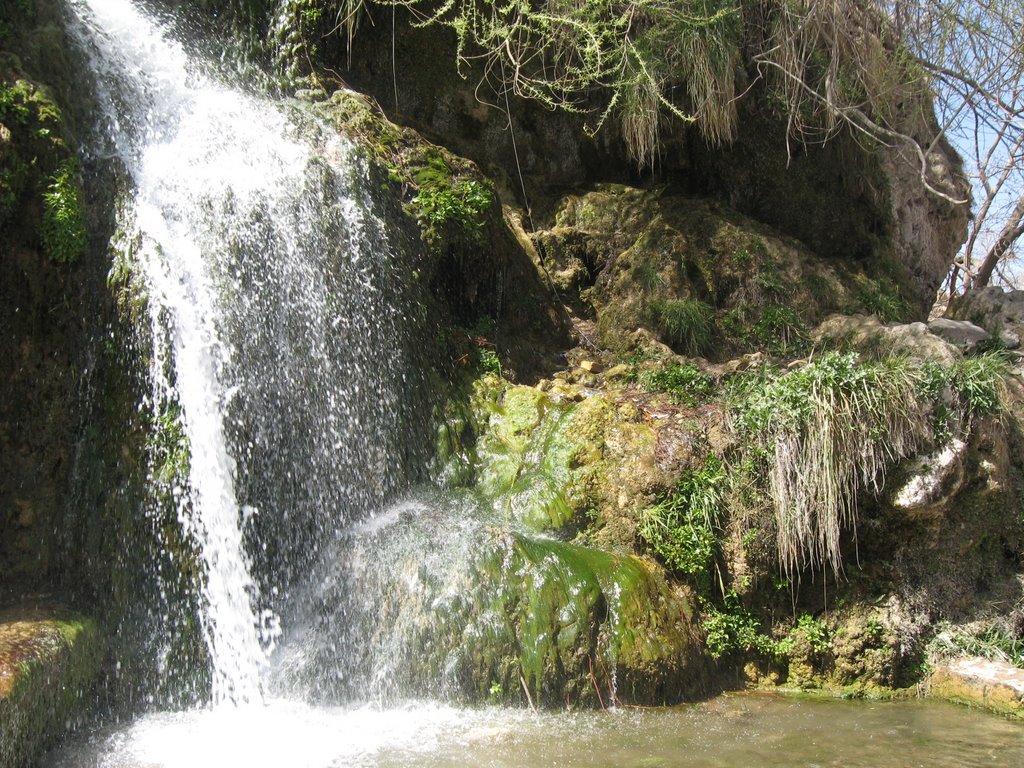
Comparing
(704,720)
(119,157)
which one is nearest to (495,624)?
(704,720)

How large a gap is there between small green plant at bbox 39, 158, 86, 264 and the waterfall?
12.0 inches

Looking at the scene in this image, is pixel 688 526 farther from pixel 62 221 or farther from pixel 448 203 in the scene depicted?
pixel 62 221

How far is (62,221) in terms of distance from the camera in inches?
205

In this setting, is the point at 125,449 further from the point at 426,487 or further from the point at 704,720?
the point at 704,720

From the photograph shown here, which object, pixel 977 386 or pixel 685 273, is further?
pixel 685 273

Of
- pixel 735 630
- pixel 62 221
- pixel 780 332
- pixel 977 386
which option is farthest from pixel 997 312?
pixel 62 221

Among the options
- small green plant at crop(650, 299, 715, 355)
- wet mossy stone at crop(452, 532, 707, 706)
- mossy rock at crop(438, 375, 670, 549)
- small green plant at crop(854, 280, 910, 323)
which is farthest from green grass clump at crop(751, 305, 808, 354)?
wet mossy stone at crop(452, 532, 707, 706)

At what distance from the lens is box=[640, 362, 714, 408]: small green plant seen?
6594 millimetres

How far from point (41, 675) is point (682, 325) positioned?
5862mm

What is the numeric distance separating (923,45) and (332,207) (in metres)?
6.00

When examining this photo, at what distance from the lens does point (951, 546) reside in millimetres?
5871

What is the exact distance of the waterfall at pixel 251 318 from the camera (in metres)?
5.20

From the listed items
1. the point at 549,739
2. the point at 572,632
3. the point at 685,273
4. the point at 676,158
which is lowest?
the point at 549,739

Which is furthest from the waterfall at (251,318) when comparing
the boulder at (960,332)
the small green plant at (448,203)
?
the boulder at (960,332)
